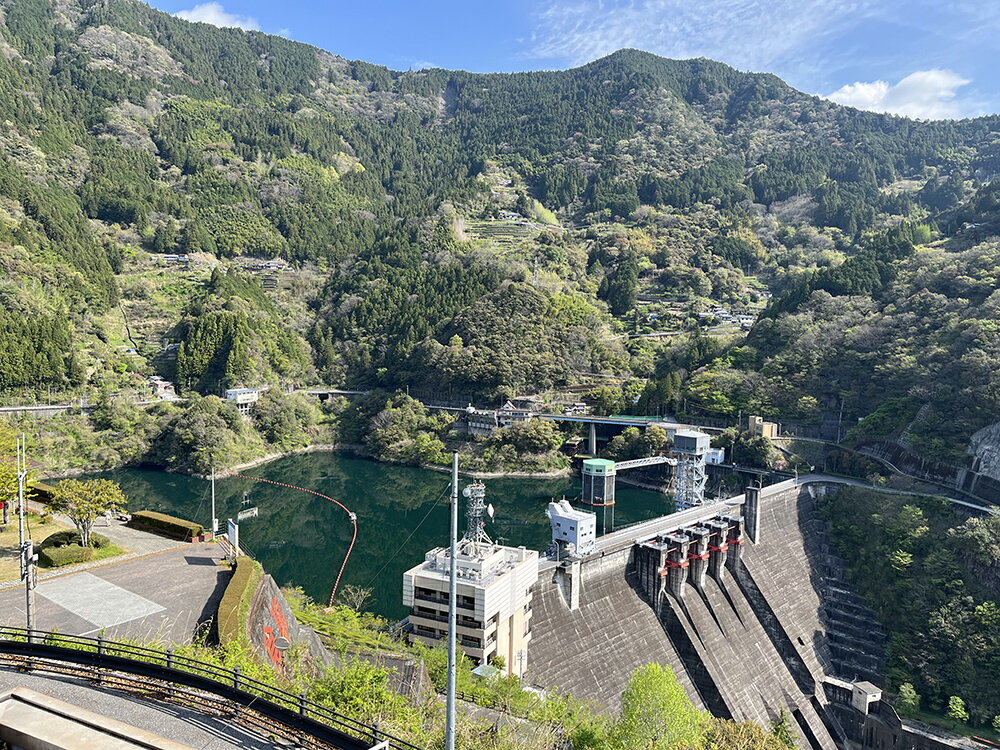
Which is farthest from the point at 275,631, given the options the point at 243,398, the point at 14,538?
the point at 243,398

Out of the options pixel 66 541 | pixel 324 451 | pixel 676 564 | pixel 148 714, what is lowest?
pixel 324 451

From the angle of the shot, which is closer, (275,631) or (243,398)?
(275,631)

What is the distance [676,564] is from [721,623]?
5046mm

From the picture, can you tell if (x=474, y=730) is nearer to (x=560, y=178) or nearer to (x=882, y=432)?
(x=882, y=432)

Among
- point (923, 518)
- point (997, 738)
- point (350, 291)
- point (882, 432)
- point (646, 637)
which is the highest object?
point (350, 291)

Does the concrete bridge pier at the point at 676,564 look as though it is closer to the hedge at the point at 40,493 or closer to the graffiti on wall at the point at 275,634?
the graffiti on wall at the point at 275,634

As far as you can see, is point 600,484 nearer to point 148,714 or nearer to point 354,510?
point 354,510

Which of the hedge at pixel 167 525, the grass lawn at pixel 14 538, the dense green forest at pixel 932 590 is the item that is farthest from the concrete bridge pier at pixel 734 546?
the grass lawn at pixel 14 538

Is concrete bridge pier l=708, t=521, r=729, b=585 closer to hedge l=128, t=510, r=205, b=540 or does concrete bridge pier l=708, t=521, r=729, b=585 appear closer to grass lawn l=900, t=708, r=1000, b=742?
grass lawn l=900, t=708, r=1000, b=742

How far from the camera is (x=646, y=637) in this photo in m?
34.7

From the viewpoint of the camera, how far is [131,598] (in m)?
20.7

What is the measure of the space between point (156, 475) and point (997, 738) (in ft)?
262

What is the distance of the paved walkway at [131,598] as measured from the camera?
18547mm

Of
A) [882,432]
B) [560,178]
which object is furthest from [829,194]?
[882,432]
